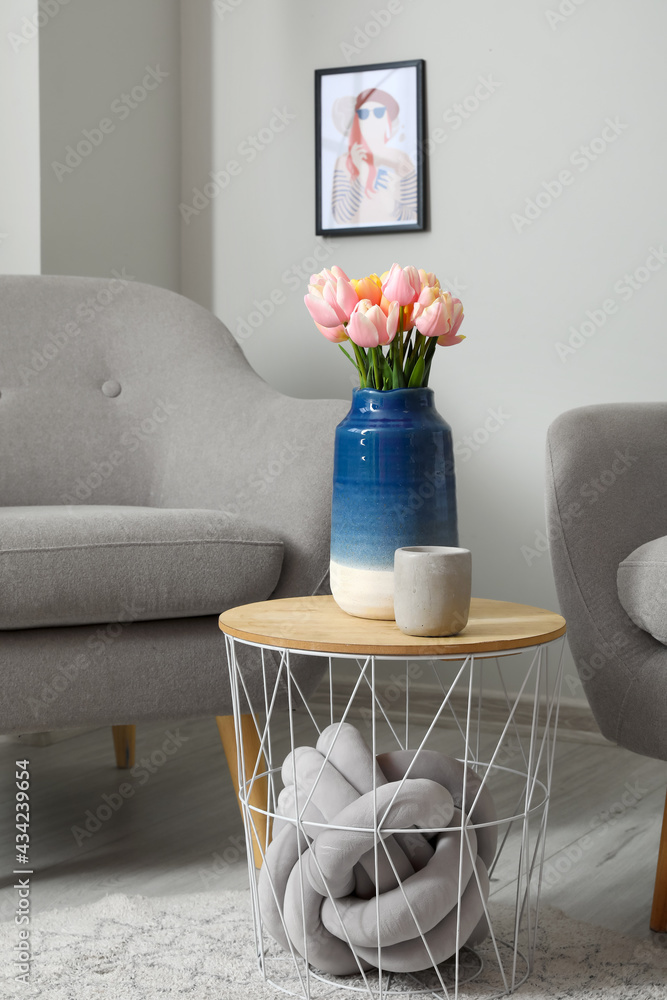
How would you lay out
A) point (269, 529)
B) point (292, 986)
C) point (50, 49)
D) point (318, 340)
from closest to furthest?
point (292, 986), point (269, 529), point (50, 49), point (318, 340)

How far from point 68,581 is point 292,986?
544 mm

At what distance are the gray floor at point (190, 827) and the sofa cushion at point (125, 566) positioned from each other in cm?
38

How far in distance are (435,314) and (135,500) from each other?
3.14 ft

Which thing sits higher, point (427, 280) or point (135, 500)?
point (427, 280)

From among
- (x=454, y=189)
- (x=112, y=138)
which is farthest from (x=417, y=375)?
(x=112, y=138)

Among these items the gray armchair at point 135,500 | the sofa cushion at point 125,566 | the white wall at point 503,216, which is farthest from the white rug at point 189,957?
the white wall at point 503,216

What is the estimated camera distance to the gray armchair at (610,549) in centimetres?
124

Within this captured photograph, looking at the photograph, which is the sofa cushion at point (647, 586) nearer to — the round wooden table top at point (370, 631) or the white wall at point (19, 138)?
the round wooden table top at point (370, 631)

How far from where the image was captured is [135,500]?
72.9 inches

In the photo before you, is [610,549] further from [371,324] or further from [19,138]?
[19,138]

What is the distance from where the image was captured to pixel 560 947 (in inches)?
46.2

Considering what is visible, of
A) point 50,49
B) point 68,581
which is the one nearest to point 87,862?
point 68,581

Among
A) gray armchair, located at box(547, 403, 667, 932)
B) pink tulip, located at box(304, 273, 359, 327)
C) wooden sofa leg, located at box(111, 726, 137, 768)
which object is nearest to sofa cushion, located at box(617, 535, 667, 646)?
gray armchair, located at box(547, 403, 667, 932)

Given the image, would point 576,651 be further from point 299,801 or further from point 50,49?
point 50,49
